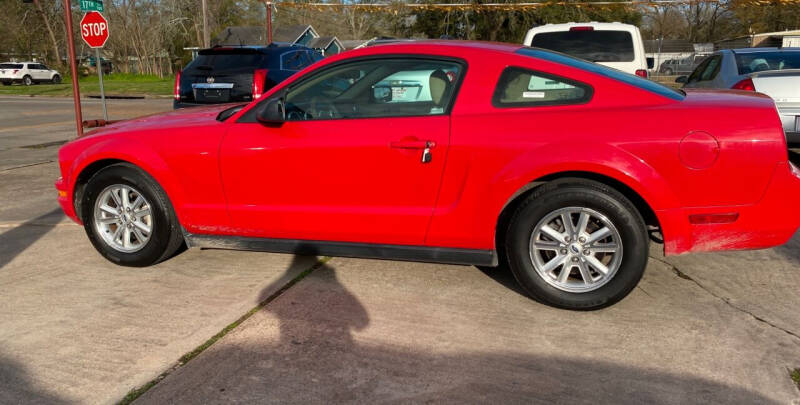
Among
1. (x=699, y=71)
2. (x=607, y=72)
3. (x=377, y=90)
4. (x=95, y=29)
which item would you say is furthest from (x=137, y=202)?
(x=699, y=71)

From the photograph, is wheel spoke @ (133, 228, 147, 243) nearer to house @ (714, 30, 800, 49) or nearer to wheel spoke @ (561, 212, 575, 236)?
wheel spoke @ (561, 212, 575, 236)

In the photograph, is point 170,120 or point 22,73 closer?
point 170,120

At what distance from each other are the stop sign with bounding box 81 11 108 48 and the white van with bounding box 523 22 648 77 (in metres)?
7.25

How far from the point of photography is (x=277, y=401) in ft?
9.39

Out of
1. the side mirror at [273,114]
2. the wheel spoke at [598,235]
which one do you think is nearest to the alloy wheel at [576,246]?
the wheel spoke at [598,235]

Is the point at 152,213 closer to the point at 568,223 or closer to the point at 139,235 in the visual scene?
the point at 139,235

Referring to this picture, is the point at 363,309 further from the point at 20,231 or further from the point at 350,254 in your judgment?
the point at 20,231

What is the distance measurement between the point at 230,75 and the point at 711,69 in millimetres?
7612

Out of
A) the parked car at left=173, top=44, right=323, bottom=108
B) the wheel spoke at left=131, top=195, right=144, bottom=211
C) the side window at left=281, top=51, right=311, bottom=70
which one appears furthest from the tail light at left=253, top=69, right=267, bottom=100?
the wheel spoke at left=131, top=195, right=144, bottom=211

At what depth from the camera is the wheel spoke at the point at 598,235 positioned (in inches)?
147

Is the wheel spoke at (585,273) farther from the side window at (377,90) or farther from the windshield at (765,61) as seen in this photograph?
the windshield at (765,61)

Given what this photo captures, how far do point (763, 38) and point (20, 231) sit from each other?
4732 centimetres

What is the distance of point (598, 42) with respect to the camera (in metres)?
9.52

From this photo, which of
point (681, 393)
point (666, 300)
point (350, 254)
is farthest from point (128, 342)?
point (666, 300)
